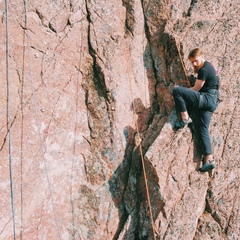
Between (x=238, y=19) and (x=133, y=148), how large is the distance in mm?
5346

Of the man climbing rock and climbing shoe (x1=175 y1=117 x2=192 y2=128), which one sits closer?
the man climbing rock

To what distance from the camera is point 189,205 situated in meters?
7.90

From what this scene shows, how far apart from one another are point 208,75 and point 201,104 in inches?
31.2

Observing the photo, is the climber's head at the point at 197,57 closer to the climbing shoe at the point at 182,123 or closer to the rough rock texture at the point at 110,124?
the rough rock texture at the point at 110,124

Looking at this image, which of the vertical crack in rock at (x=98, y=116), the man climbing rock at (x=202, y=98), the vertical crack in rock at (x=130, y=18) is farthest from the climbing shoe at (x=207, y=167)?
the vertical crack in rock at (x=130, y=18)

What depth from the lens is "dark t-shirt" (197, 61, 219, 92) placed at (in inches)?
293

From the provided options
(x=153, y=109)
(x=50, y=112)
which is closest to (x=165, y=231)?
(x=153, y=109)

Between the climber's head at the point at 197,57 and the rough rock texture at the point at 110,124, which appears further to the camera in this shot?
the rough rock texture at the point at 110,124

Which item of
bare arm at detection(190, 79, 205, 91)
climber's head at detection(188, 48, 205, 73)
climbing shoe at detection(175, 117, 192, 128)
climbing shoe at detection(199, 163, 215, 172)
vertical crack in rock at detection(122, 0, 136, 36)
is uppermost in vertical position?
vertical crack in rock at detection(122, 0, 136, 36)

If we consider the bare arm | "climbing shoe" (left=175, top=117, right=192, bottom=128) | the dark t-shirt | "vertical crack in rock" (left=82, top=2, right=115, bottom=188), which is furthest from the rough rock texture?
the dark t-shirt

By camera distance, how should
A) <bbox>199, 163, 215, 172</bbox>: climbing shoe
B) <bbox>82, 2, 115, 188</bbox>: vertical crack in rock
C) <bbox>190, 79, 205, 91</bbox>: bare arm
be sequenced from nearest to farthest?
<bbox>190, 79, 205, 91</bbox>: bare arm
<bbox>199, 163, 215, 172</bbox>: climbing shoe
<bbox>82, 2, 115, 188</bbox>: vertical crack in rock

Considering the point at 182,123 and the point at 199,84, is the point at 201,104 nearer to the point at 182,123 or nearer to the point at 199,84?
the point at 199,84

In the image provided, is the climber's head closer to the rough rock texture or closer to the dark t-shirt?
the dark t-shirt

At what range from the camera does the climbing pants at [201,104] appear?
24.8ft
